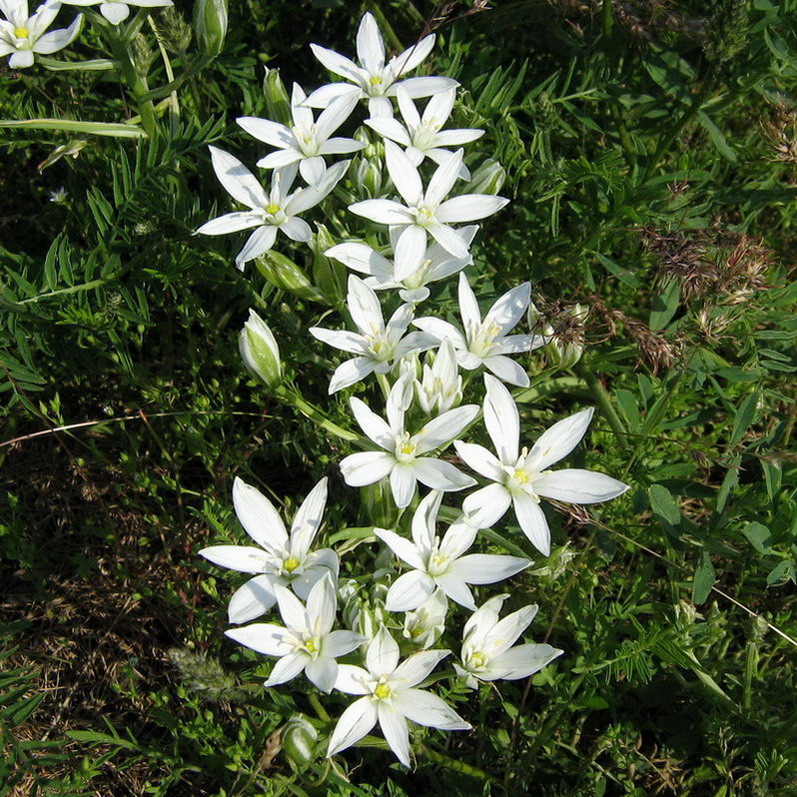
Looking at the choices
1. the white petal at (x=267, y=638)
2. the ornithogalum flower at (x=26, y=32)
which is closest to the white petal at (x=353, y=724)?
the white petal at (x=267, y=638)

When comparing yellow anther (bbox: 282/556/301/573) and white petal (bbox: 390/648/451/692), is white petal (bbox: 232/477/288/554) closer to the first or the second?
yellow anther (bbox: 282/556/301/573)

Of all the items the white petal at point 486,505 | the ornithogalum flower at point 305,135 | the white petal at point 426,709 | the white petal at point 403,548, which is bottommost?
the white petal at point 426,709

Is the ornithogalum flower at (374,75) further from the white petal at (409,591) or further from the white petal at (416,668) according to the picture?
the white petal at (416,668)

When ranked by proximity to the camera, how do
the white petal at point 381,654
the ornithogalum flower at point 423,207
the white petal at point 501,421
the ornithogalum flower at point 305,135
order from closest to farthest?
the white petal at point 381,654, the white petal at point 501,421, the ornithogalum flower at point 423,207, the ornithogalum flower at point 305,135

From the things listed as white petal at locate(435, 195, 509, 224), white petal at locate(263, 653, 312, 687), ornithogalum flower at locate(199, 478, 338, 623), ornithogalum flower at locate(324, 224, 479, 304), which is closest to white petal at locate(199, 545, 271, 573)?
ornithogalum flower at locate(199, 478, 338, 623)

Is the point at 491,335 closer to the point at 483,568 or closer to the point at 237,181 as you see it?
the point at 483,568

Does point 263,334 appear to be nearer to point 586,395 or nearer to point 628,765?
point 586,395

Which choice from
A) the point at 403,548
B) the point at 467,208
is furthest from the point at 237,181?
the point at 403,548
